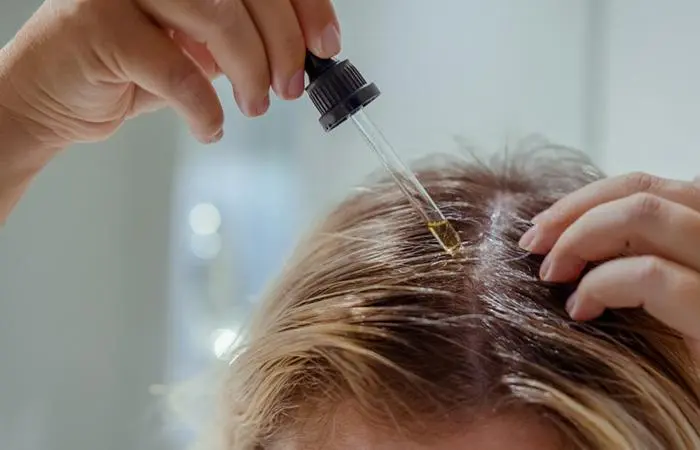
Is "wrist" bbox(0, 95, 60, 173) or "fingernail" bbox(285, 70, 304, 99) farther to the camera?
"wrist" bbox(0, 95, 60, 173)

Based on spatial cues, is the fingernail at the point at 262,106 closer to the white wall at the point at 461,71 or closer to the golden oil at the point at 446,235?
the golden oil at the point at 446,235

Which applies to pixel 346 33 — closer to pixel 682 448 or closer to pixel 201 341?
pixel 201 341

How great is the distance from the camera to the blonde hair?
0.57m

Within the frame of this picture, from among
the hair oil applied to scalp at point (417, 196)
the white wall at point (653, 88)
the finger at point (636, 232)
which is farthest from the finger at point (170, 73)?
the white wall at point (653, 88)

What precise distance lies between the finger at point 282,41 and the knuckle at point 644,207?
0.66 ft

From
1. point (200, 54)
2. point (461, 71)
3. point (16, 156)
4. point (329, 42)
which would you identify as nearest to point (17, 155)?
point (16, 156)

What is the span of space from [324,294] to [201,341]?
2.18 feet

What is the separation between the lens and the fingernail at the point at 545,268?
0.57 metres

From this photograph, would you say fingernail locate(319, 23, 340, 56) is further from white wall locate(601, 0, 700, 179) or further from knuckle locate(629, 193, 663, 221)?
white wall locate(601, 0, 700, 179)

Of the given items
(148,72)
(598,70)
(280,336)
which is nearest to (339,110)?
(148,72)

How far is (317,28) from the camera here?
0.51 metres

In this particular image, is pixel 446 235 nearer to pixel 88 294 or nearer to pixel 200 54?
pixel 200 54

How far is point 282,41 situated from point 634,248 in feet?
0.77

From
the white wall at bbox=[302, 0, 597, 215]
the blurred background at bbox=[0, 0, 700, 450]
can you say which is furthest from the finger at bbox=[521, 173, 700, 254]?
the white wall at bbox=[302, 0, 597, 215]
